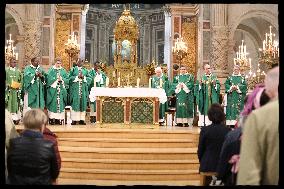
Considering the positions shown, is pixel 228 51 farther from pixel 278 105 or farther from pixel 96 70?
pixel 278 105

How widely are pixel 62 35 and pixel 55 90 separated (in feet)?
21.3

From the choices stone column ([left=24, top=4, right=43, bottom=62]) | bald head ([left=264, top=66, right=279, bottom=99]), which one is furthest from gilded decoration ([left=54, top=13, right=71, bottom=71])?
bald head ([left=264, top=66, right=279, bottom=99])

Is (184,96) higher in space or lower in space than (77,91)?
lower

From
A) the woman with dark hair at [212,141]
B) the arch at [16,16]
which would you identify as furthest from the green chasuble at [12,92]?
the woman with dark hair at [212,141]

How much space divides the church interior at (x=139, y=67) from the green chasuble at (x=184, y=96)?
4cm

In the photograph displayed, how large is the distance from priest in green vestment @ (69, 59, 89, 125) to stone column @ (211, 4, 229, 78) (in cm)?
597

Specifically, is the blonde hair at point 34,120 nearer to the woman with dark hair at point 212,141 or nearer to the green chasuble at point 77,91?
the woman with dark hair at point 212,141

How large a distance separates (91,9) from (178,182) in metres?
15.7

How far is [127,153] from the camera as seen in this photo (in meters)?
8.39

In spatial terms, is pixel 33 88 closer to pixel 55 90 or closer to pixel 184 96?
pixel 55 90

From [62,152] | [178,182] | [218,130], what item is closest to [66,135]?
[62,152]

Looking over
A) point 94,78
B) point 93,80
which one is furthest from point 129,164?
point 93,80

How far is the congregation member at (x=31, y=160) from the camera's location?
4543mm

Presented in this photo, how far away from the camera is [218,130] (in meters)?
5.93
